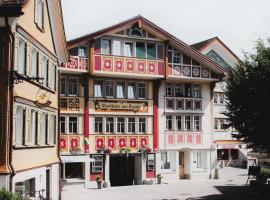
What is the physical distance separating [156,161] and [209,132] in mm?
5701

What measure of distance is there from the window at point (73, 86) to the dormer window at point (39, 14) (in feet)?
44.2

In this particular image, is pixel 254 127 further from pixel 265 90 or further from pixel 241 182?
pixel 241 182

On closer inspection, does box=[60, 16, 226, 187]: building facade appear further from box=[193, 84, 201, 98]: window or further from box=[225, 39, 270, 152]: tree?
box=[225, 39, 270, 152]: tree

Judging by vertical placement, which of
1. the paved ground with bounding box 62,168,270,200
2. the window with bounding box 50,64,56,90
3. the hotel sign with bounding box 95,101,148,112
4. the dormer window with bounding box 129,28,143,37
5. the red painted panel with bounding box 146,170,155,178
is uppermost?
the dormer window with bounding box 129,28,143,37

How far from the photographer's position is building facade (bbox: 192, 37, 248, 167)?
50.6 meters

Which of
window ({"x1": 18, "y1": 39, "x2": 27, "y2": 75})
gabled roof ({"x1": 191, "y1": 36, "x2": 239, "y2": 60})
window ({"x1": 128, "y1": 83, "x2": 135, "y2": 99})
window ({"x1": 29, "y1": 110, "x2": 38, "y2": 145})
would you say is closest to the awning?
window ({"x1": 128, "y1": 83, "x2": 135, "y2": 99})

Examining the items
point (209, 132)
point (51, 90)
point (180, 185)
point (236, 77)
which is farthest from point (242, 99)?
point (209, 132)

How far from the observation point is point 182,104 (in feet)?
126

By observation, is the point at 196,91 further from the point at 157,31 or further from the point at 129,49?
the point at 129,49

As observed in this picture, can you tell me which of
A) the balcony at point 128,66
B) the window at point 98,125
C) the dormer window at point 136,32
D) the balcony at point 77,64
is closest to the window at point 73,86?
the balcony at point 77,64

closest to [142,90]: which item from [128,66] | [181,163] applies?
[128,66]

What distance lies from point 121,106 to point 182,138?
6.15 m

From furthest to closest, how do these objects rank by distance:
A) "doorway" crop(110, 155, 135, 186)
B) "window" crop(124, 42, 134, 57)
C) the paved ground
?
"doorway" crop(110, 155, 135, 186)
"window" crop(124, 42, 134, 57)
the paved ground

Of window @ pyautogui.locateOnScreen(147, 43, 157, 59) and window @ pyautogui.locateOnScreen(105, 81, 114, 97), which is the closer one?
window @ pyautogui.locateOnScreen(105, 81, 114, 97)
